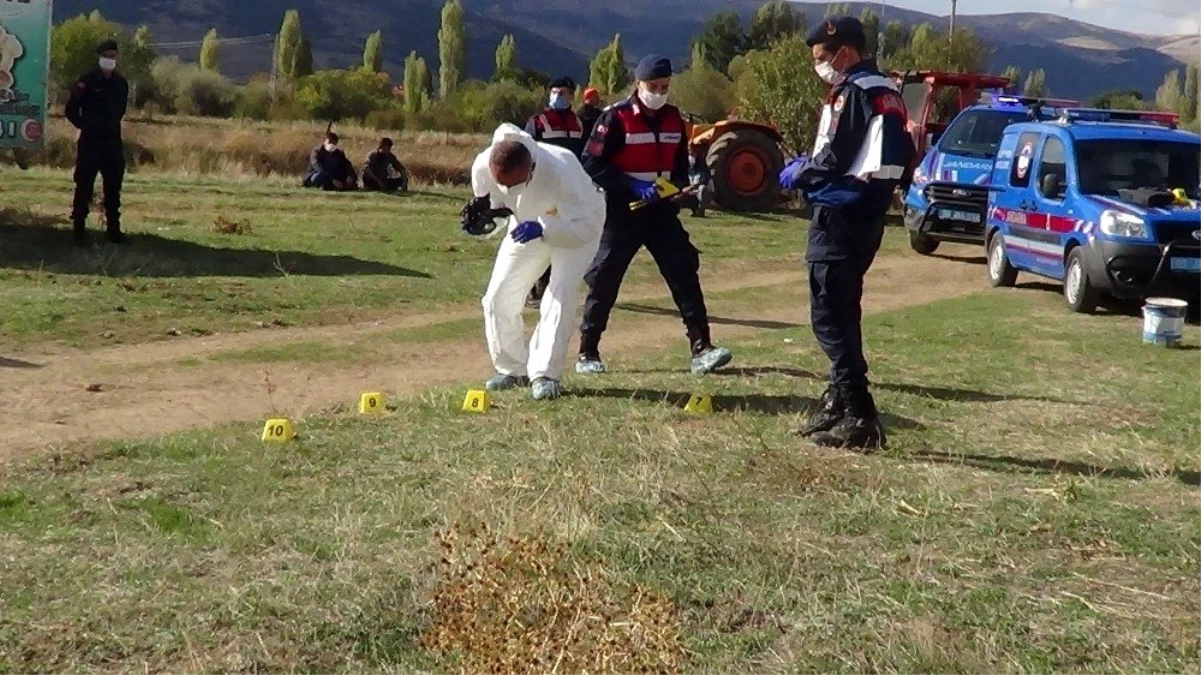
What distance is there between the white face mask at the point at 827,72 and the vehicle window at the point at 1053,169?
8009mm

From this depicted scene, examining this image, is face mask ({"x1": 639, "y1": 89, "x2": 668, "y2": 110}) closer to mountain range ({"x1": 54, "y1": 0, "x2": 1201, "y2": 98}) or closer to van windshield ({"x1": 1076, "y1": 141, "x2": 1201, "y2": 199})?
van windshield ({"x1": 1076, "y1": 141, "x2": 1201, "y2": 199})

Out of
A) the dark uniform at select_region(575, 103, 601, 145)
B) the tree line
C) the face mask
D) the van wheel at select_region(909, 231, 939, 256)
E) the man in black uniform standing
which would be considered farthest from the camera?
the tree line

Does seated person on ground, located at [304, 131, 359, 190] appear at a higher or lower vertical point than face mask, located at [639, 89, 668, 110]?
lower

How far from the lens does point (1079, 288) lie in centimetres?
1375

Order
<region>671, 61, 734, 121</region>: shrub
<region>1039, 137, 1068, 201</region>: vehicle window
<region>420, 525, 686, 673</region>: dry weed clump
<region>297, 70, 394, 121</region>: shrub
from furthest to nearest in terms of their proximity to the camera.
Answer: <region>297, 70, 394, 121</region>: shrub → <region>671, 61, 734, 121</region>: shrub → <region>1039, 137, 1068, 201</region>: vehicle window → <region>420, 525, 686, 673</region>: dry weed clump

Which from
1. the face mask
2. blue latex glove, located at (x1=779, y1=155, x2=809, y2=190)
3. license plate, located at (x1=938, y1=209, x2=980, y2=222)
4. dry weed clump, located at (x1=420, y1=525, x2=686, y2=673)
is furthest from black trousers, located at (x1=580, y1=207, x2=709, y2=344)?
license plate, located at (x1=938, y1=209, x2=980, y2=222)

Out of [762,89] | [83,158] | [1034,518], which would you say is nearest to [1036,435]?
[1034,518]

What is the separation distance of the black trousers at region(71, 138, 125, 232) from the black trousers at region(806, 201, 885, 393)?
29.6 feet

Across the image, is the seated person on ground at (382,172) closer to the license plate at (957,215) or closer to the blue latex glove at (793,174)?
the license plate at (957,215)

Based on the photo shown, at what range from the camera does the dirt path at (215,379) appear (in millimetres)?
8055

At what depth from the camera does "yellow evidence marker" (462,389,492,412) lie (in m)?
7.75

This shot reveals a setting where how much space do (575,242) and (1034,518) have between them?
3.25m

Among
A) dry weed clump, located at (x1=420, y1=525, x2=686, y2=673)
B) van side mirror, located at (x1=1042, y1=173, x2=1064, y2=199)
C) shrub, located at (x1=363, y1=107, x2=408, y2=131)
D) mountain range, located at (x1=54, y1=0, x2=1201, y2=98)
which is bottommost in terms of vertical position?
dry weed clump, located at (x1=420, y1=525, x2=686, y2=673)

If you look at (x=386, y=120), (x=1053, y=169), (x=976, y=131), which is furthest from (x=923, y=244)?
(x=386, y=120)
